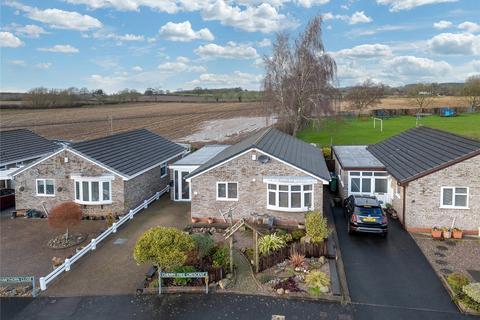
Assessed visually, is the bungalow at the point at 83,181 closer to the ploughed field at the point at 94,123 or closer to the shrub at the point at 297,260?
the shrub at the point at 297,260

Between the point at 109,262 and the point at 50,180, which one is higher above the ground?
the point at 50,180

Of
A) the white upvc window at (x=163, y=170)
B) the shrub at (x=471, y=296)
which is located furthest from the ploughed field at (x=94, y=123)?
the shrub at (x=471, y=296)

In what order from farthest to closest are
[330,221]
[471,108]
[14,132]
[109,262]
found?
[471,108] → [14,132] → [330,221] → [109,262]

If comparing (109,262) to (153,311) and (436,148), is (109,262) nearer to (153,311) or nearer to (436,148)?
(153,311)

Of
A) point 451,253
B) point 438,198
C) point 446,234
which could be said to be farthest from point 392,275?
Answer: point 438,198

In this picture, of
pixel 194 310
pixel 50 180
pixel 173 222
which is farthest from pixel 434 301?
pixel 50 180

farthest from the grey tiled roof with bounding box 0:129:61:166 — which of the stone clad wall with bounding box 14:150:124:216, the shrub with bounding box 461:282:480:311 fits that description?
the shrub with bounding box 461:282:480:311

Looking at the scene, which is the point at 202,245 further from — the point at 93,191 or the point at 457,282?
the point at 93,191
